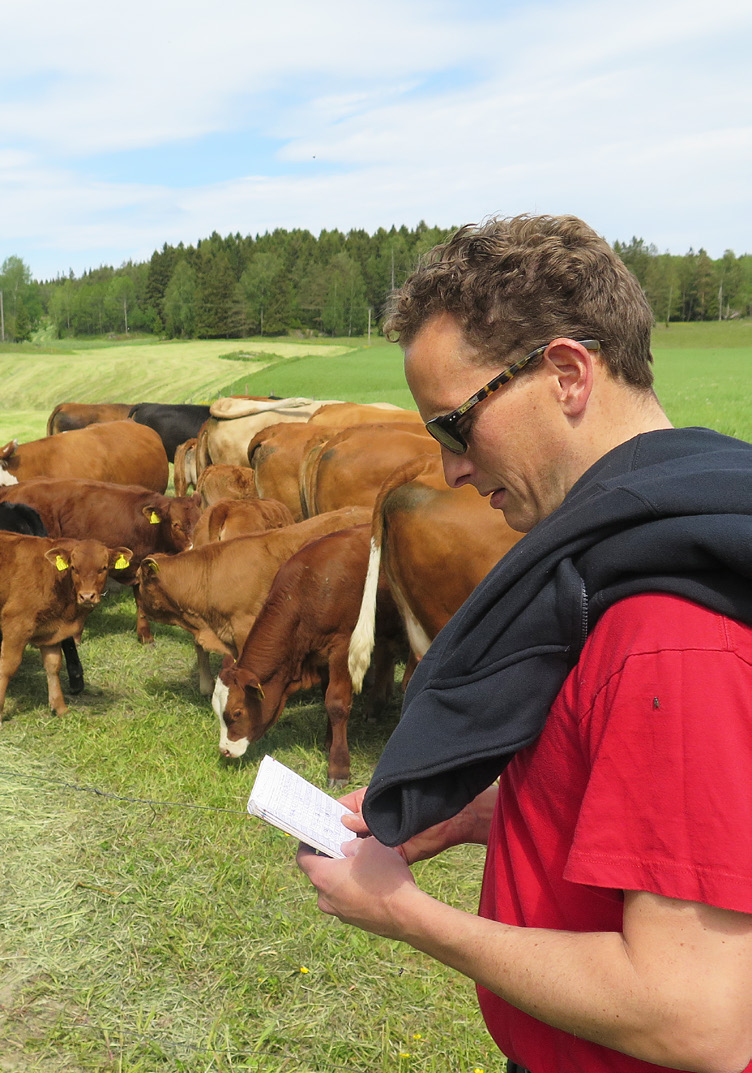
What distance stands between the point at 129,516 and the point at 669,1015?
9433 millimetres

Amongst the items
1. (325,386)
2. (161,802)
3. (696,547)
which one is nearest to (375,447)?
(161,802)

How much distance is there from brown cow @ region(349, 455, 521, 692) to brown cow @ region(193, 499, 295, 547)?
316 centimetres

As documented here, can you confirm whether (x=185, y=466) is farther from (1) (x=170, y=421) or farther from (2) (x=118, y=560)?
(2) (x=118, y=560)

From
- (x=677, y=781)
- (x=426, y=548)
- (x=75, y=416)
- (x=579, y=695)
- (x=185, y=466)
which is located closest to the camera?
(x=677, y=781)

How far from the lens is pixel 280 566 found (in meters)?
6.73

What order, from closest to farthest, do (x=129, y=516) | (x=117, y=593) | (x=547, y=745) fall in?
1. (x=547, y=745)
2. (x=129, y=516)
3. (x=117, y=593)

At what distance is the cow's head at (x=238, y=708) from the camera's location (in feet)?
18.9

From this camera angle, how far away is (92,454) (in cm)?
1284

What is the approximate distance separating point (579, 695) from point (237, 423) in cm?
1318

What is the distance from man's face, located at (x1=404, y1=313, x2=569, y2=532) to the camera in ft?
4.33

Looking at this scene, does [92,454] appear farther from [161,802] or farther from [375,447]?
[161,802]

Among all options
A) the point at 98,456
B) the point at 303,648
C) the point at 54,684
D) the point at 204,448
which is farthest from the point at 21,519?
the point at 204,448

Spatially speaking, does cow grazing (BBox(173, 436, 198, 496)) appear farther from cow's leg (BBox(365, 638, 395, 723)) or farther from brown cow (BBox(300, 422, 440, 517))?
cow's leg (BBox(365, 638, 395, 723))

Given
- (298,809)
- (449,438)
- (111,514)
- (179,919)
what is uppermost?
(449,438)
